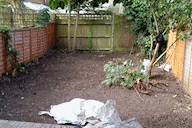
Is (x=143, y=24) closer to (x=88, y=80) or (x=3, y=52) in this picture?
(x=88, y=80)

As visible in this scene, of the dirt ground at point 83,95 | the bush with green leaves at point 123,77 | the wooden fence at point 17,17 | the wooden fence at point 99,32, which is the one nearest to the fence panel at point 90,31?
the wooden fence at point 99,32

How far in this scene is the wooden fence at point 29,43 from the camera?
546cm

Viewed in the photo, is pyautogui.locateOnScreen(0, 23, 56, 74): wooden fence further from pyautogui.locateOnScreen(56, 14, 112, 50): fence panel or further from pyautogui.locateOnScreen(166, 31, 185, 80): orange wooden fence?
pyautogui.locateOnScreen(166, 31, 185, 80): orange wooden fence

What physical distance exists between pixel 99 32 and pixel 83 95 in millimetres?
5954

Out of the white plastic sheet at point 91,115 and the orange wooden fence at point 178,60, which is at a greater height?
the orange wooden fence at point 178,60

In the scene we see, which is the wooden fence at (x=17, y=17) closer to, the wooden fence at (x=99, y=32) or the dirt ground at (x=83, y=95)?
the dirt ground at (x=83, y=95)

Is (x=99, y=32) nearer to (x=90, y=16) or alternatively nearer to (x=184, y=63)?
(x=90, y=16)

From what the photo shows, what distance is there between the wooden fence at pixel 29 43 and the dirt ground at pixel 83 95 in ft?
1.28

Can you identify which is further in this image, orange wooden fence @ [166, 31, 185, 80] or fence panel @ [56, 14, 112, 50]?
fence panel @ [56, 14, 112, 50]

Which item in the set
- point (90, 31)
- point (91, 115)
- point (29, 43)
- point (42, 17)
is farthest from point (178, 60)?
point (42, 17)

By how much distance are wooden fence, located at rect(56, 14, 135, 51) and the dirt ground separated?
324 cm

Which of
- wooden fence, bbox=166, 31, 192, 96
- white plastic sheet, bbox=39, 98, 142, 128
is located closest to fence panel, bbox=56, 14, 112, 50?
wooden fence, bbox=166, 31, 192, 96

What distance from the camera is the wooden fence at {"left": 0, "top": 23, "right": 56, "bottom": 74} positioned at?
5460 mm

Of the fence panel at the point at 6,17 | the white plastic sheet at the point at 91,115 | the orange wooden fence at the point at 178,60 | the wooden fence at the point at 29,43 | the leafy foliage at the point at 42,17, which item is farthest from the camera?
the leafy foliage at the point at 42,17
